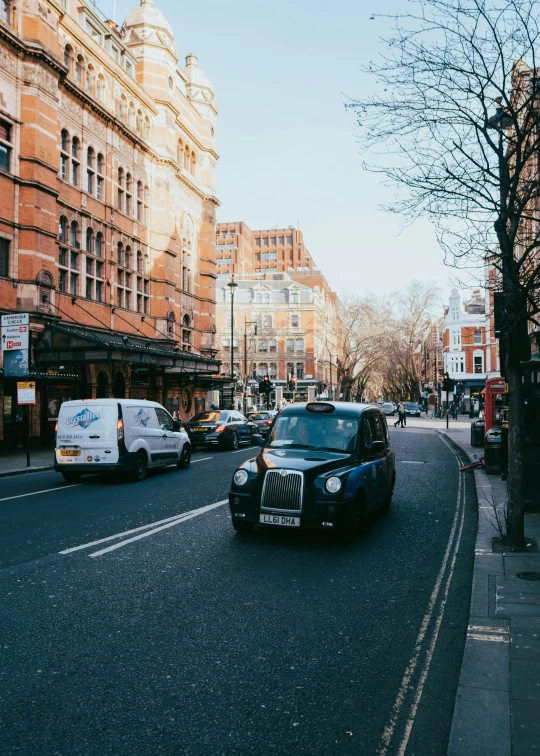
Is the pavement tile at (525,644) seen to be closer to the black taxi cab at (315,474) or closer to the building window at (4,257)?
the black taxi cab at (315,474)

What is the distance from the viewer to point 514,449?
25.7ft

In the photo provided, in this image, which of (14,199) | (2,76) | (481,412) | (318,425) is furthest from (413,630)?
(481,412)

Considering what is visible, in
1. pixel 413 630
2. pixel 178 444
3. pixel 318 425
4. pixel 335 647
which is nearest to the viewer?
pixel 335 647

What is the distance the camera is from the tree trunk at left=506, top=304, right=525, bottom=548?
7562 mm

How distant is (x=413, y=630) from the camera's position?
5.05m

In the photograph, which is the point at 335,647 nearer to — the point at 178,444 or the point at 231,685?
the point at 231,685

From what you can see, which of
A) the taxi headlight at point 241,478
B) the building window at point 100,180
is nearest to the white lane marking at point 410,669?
the taxi headlight at point 241,478

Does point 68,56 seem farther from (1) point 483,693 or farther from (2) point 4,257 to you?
(1) point 483,693

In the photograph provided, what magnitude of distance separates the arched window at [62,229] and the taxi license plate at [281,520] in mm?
23487

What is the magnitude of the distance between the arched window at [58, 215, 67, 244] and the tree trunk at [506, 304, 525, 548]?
24116 millimetres

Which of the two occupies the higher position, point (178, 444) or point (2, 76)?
point (2, 76)

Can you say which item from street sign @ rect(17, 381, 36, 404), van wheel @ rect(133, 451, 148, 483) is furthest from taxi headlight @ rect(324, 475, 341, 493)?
street sign @ rect(17, 381, 36, 404)

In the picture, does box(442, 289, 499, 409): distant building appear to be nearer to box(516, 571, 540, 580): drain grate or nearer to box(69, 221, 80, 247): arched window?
box(69, 221, 80, 247): arched window

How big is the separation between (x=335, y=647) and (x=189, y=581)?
203 centimetres
